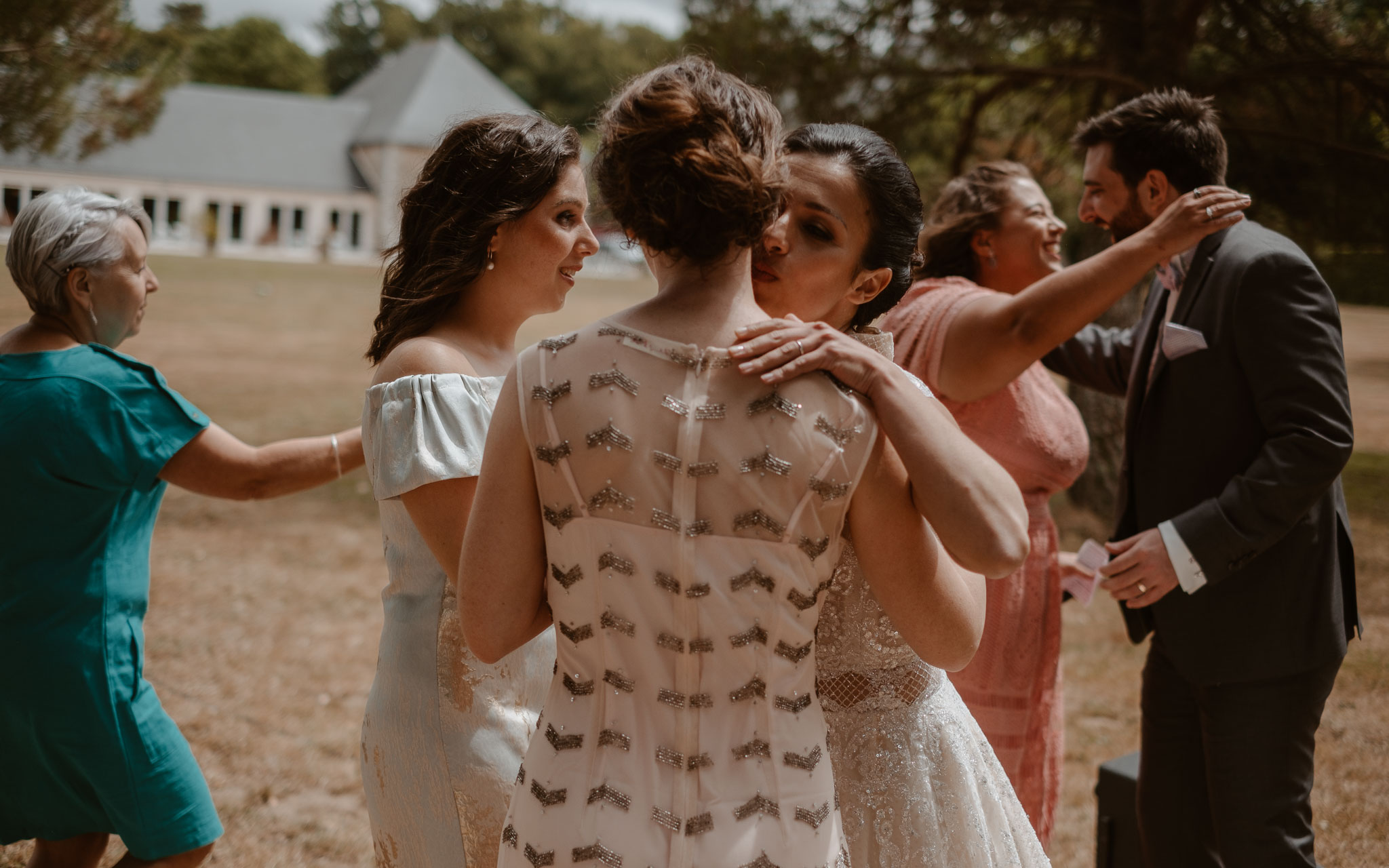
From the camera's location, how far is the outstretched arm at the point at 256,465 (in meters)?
2.30

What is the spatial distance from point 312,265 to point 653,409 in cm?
4067

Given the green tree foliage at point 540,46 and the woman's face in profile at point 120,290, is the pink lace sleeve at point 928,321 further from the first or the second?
the green tree foliage at point 540,46

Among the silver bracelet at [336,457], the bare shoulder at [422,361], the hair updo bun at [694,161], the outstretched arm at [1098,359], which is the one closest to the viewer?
the hair updo bun at [694,161]

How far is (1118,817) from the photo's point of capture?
121 inches

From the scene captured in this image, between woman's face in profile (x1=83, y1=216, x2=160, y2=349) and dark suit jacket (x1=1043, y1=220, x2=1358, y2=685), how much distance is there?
2.50 m

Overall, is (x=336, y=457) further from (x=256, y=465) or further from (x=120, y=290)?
(x=120, y=290)

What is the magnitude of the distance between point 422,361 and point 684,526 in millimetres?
852

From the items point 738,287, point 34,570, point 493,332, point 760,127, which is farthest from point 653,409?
point 34,570

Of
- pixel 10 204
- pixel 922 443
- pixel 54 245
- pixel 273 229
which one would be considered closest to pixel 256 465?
pixel 54 245

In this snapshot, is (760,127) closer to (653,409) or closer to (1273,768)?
(653,409)

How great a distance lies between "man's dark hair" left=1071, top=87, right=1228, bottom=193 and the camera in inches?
102

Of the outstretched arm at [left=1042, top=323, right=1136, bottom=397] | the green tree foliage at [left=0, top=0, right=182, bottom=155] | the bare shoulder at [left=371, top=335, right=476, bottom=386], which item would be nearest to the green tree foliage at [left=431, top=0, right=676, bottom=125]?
the green tree foliage at [left=0, top=0, right=182, bottom=155]

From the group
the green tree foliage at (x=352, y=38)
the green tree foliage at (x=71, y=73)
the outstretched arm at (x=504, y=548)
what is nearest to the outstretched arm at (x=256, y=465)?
the outstretched arm at (x=504, y=548)

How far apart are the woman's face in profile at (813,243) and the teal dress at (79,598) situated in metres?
1.45
